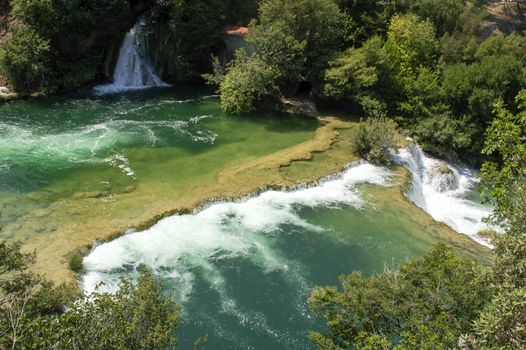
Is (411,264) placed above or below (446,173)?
above

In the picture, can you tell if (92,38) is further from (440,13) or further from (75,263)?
(440,13)

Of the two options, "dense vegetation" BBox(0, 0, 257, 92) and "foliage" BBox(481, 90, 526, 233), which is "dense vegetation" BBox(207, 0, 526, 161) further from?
"foliage" BBox(481, 90, 526, 233)

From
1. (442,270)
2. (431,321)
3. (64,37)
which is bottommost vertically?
(431,321)

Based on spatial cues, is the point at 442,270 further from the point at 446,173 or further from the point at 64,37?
the point at 64,37

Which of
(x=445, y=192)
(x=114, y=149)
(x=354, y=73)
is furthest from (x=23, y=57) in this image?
(x=445, y=192)

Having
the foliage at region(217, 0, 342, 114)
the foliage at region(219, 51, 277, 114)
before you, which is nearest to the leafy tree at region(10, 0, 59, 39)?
the foliage at region(217, 0, 342, 114)

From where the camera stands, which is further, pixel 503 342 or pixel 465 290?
pixel 465 290

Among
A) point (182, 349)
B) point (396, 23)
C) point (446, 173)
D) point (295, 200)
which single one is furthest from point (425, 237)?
point (396, 23)
